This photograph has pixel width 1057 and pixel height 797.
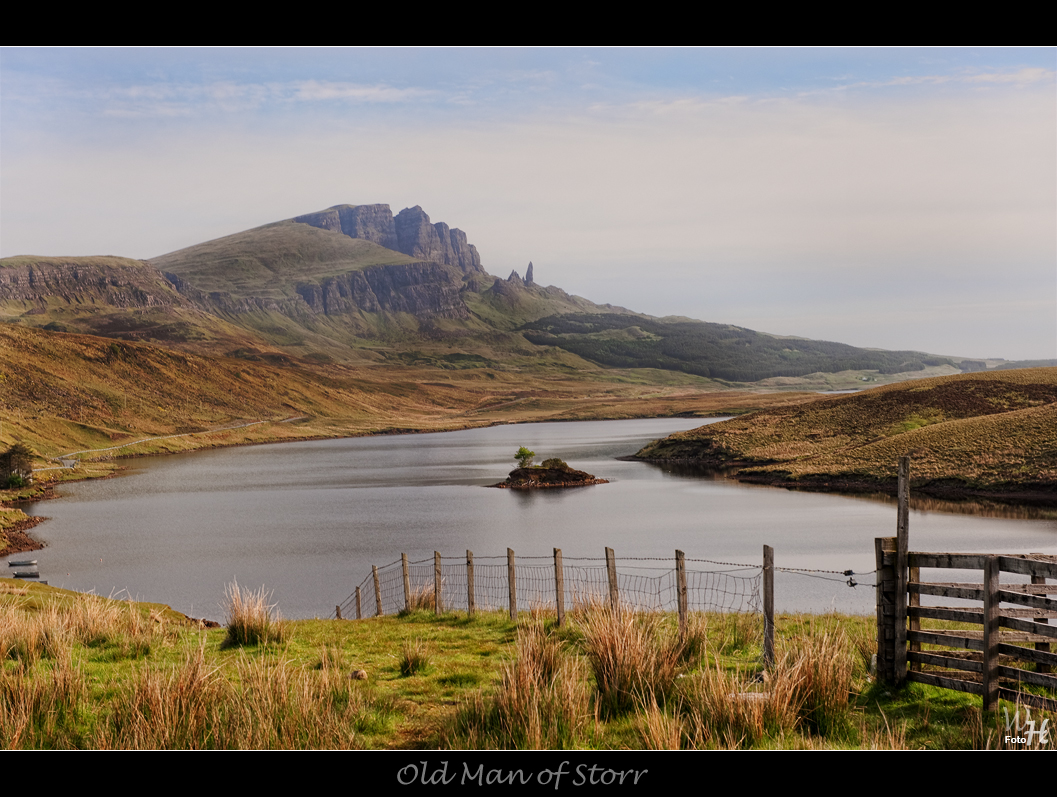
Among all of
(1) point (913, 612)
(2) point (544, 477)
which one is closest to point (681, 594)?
(1) point (913, 612)

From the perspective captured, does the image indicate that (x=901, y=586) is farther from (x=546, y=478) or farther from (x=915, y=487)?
(x=546, y=478)

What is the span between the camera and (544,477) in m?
59.2

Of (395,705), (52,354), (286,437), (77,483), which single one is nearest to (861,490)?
(395,705)

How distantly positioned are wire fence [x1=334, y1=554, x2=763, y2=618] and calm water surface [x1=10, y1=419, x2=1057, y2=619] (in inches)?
43.4

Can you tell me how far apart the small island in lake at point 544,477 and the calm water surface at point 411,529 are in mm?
2208

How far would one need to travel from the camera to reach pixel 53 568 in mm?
30312

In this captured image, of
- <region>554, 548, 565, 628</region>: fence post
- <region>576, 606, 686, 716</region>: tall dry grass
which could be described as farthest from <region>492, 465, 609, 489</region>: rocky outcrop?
<region>576, 606, 686, 716</region>: tall dry grass

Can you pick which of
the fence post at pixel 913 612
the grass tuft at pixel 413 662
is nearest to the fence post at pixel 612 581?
the grass tuft at pixel 413 662

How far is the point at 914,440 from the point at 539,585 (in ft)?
142

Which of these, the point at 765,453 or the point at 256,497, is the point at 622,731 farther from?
the point at 765,453

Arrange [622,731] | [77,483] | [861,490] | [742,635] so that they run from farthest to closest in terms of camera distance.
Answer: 1. [77,483]
2. [861,490]
3. [742,635]
4. [622,731]

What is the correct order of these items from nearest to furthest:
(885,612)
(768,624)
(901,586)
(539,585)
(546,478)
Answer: (901,586), (885,612), (768,624), (539,585), (546,478)

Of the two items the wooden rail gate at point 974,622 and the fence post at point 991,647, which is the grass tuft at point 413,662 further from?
the fence post at point 991,647
